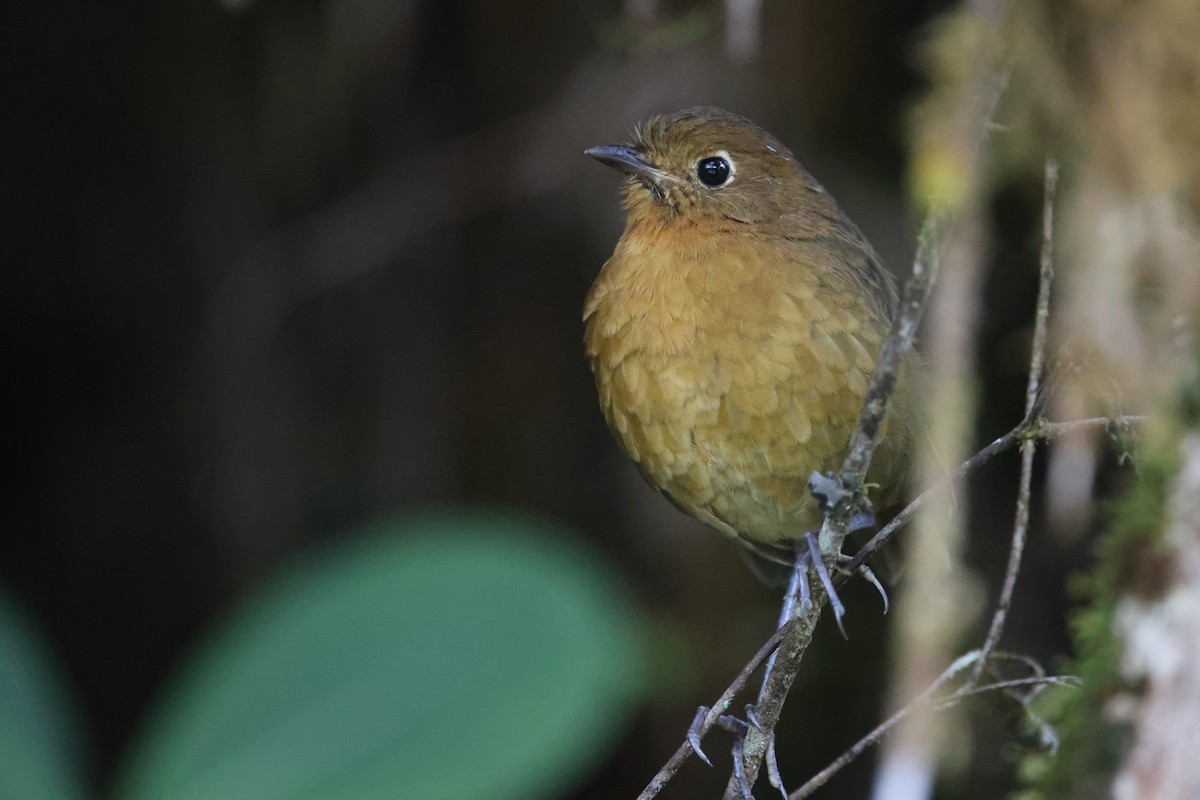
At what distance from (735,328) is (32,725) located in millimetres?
1522

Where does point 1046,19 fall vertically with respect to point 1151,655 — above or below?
above

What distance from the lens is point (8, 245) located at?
4.86 meters

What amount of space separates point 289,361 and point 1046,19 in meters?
2.92

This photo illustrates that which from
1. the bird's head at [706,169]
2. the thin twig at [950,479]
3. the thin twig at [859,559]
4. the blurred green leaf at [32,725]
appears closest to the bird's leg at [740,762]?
the thin twig at [859,559]

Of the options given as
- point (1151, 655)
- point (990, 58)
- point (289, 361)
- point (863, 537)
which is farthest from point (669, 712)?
point (990, 58)

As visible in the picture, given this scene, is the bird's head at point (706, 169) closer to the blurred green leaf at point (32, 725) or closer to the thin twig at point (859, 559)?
the thin twig at point (859, 559)

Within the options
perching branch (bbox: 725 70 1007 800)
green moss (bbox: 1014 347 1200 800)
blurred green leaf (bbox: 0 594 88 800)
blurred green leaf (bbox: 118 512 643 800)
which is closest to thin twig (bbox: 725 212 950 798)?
perching branch (bbox: 725 70 1007 800)

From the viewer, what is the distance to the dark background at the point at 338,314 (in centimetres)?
441

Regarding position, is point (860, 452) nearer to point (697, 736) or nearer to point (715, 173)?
point (697, 736)

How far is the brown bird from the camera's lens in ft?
8.91

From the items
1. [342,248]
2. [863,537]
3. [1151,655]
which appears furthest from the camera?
[342,248]

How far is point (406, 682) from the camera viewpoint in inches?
83.2

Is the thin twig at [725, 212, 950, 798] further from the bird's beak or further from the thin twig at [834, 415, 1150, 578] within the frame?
the bird's beak

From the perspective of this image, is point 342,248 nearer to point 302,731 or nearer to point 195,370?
point 195,370
